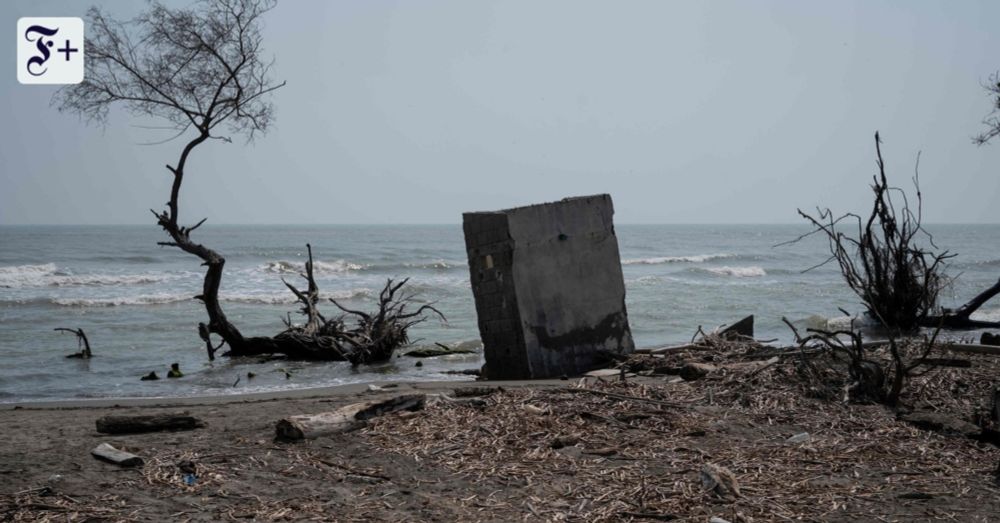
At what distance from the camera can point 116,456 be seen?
18.2ft

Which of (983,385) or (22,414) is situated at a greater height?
(983,385)

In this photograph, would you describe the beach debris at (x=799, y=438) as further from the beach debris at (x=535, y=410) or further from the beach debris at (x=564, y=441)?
the beach debris at (x=535, y=410)

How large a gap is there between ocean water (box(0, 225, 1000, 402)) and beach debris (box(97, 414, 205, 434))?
5438 millimetres

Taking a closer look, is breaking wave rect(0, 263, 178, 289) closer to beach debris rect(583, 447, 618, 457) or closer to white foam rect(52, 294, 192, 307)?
Answer: white foam rect(52, 294, 192, 307)

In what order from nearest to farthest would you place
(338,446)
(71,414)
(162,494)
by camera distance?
(162,494) → (338,446) → (71,414)

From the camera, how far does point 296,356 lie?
50.7 feet

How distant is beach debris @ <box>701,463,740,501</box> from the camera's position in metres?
4.96

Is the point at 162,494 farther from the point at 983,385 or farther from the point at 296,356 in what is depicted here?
the point at 296,356

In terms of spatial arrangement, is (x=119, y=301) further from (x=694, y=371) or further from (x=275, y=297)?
(x=694, y=371)

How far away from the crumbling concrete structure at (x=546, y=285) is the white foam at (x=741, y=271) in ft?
106

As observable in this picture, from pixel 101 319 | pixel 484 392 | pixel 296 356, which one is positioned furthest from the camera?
pixel 101 319

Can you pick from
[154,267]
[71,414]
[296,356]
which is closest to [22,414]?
[71,414]

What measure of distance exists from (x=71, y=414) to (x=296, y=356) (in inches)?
277

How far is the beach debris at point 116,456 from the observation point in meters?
5.47
